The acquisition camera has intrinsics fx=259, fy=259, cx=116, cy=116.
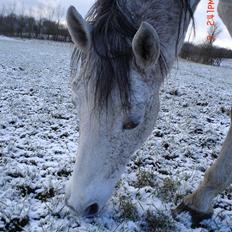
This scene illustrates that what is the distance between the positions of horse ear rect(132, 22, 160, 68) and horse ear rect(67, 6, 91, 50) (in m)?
0.31

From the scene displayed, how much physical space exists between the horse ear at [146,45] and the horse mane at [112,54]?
7 centimetres

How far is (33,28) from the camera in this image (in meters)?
49.5

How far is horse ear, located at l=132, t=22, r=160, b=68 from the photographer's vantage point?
1.45m

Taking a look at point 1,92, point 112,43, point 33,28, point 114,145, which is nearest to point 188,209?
point 114,145

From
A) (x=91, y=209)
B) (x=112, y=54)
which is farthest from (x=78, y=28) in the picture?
(x=91, y=209)

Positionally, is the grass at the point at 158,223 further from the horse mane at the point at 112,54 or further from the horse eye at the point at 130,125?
the horse mane at the point at 112,54

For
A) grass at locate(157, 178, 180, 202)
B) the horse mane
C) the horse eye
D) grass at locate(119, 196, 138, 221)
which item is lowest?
grass at locate(119, 196, 138, 221)

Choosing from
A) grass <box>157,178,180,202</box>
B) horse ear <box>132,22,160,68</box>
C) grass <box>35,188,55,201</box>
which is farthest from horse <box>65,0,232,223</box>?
grass <box>157,178,180,202</box>

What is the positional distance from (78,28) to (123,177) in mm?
1903

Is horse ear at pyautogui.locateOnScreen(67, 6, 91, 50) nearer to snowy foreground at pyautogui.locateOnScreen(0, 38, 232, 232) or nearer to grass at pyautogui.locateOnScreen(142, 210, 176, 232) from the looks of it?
snowy foreground at pyautogui.locateOnScreen(0, 38, 232, 232)

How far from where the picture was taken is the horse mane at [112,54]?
61.1 inches

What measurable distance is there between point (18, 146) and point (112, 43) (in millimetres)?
2601

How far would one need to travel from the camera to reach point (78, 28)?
1599 mm

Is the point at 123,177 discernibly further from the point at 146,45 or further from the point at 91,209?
the point at 146,45
